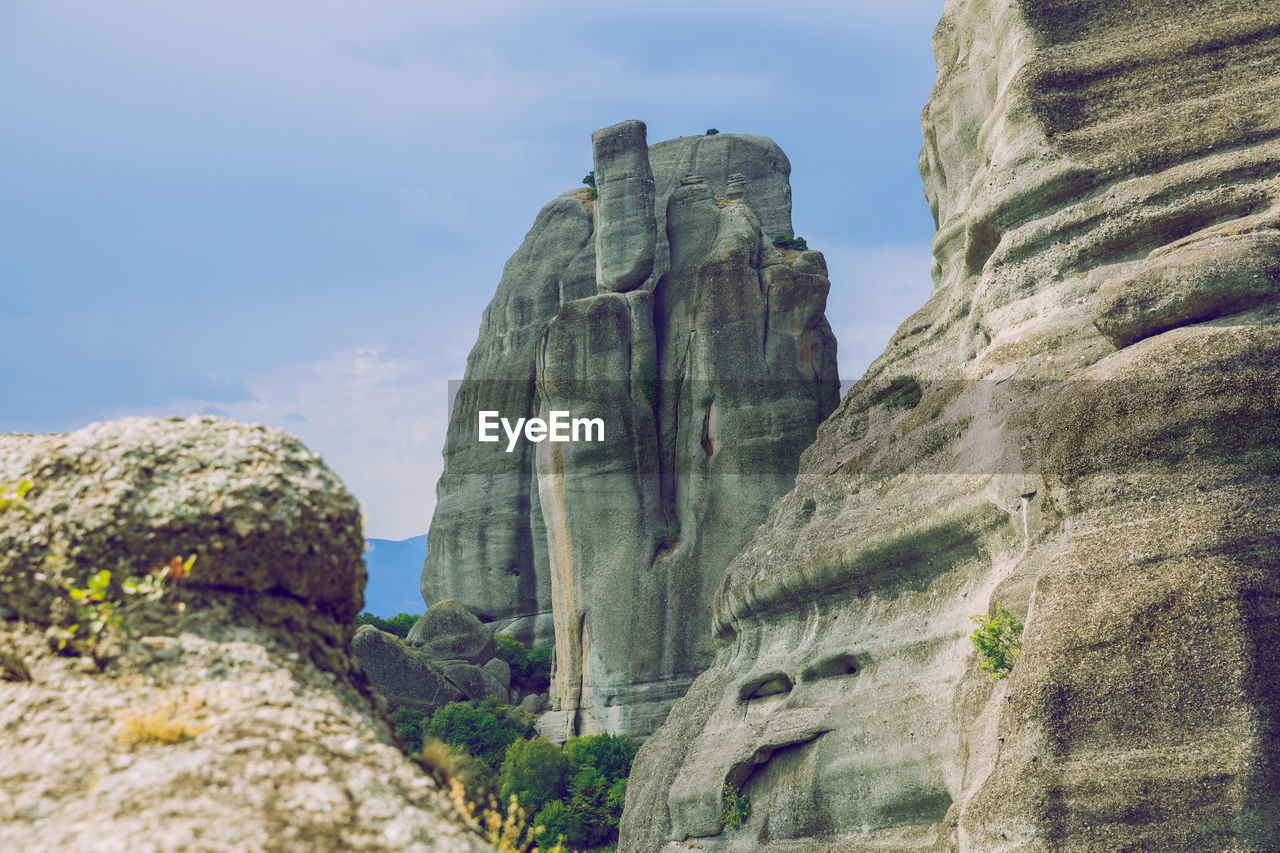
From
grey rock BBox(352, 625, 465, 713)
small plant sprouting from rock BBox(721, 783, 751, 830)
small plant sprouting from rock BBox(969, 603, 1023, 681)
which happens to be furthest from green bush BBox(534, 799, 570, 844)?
small plant sprouting from rock BBox(969, 603, 1023, 681)

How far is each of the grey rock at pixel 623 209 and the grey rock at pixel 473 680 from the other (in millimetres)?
11289

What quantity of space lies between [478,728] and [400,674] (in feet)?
8.32

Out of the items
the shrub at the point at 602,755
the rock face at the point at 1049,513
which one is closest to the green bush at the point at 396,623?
the shrub at the point at 602,755

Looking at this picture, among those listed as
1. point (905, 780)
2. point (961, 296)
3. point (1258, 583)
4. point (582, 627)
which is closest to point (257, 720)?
point (1258, 583)

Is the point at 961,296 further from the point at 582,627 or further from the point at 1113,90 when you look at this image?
the point at 582,627

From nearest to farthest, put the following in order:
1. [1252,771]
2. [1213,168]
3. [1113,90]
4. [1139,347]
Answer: [1252,771] → [1139,347] → [1213,168] → [1113,90]

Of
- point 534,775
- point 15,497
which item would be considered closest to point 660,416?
point 534,775

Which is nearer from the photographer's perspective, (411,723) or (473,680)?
(411,723)

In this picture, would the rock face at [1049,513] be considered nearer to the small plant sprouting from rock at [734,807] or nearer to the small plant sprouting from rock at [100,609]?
the small plant sprouting from rock at [734,807]

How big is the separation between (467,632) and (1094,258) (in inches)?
1062

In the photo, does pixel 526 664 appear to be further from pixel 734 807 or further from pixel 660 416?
pixel 734 807

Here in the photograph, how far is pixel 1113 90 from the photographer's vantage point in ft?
53.0

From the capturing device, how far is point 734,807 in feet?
56.4

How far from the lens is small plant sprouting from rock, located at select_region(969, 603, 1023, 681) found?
1224cm
